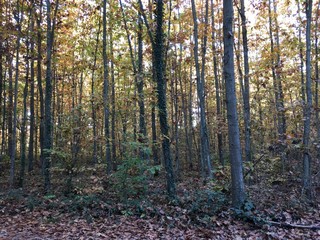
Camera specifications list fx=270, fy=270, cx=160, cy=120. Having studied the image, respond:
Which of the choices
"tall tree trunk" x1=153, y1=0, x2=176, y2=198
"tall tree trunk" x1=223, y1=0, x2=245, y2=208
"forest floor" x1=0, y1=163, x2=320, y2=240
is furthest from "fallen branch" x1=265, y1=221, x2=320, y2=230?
"tall tree trunk" x1=153, y1=0, x2=176, y2=198

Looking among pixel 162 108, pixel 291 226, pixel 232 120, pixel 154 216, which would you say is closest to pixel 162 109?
pixel 162 108

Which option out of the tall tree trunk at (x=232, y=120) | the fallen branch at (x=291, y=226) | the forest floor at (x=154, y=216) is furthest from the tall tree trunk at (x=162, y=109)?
the fallen branch at (x=291, y=226)

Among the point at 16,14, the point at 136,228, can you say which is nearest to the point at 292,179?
the point at 136,228

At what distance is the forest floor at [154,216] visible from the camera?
5.41 metres

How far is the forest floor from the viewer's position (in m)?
5.41

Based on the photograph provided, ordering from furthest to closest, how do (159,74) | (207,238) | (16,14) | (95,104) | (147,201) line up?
(16,14) → (95,104) → (159,74) → (147,201) → (207,238)

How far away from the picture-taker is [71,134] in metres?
8.48

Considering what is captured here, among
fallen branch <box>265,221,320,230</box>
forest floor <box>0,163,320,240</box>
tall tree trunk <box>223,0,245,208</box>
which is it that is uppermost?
tall tree trunk <box>223,0,245,208</box>

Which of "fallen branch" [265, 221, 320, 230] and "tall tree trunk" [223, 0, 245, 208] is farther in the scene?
"tall tree trunk" [223, 0, 245, 208]

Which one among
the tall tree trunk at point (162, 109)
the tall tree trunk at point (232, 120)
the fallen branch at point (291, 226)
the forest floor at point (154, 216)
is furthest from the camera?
the tall tree trunk at point (162, 109)

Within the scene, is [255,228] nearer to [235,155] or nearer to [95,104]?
[235,155]

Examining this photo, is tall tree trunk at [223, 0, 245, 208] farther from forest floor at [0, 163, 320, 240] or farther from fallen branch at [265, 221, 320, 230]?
fallen branch at [265, 221, 320, 230]

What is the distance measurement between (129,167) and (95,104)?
2.76 meters

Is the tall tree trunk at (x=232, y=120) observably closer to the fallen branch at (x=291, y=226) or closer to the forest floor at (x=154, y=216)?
the forest floor at (x=154, y=216)
